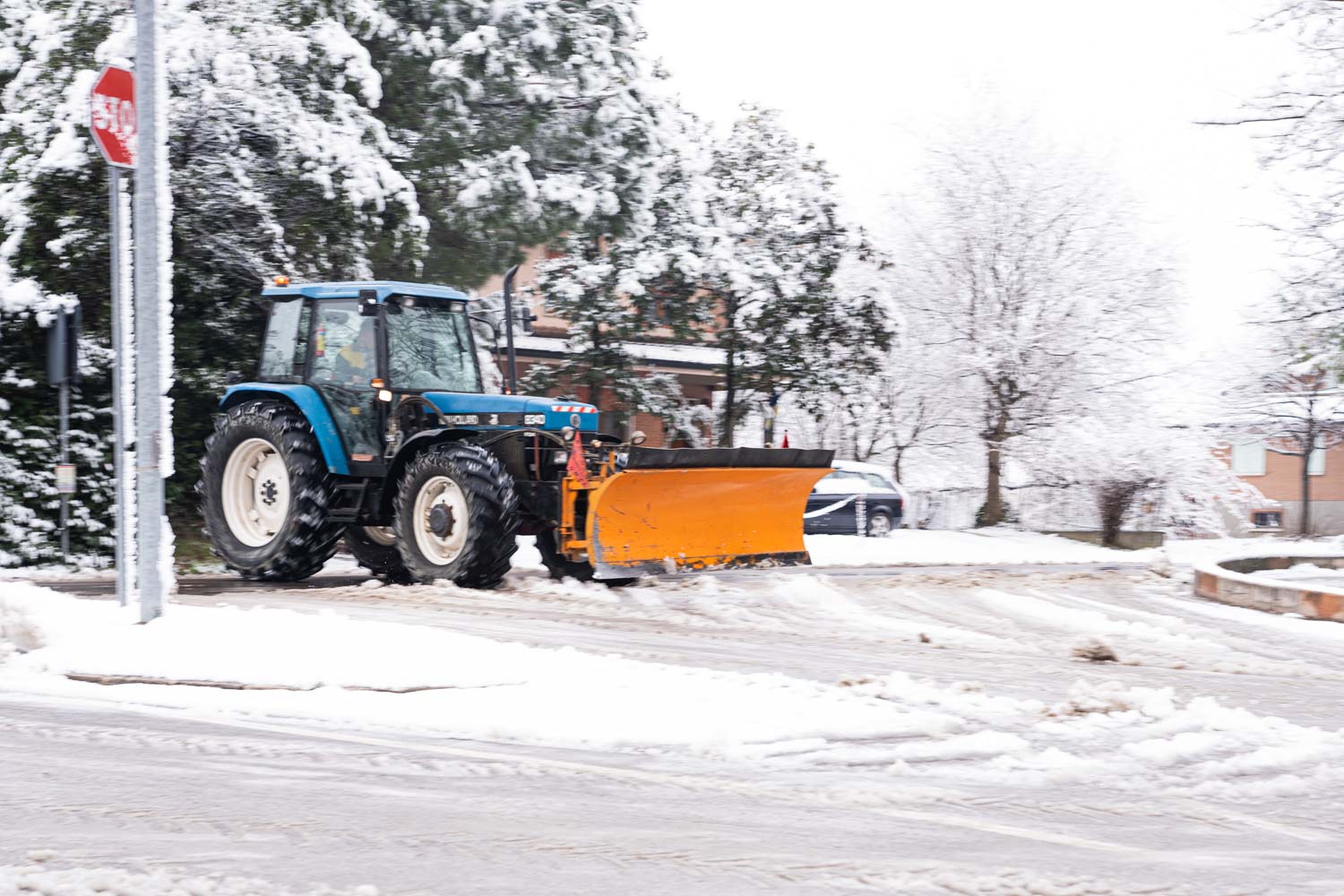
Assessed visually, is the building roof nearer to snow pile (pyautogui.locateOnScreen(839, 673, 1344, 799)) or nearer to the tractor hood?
the tractor hood

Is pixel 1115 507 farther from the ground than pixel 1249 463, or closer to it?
closer to it

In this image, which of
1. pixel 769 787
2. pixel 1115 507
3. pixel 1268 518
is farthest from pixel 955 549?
pixel 1268 518

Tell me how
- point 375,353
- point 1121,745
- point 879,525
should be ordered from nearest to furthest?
point 1121,745 → point 375,353 → point 879,525

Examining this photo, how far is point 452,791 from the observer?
495 centimetres

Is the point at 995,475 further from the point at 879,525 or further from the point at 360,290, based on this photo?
the point at 360,290

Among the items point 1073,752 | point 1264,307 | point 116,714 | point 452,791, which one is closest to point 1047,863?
point 1073,752

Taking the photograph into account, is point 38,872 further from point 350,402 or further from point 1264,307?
point 1264,307

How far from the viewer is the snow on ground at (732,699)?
551 cm

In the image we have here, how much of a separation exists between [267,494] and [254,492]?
332 mm

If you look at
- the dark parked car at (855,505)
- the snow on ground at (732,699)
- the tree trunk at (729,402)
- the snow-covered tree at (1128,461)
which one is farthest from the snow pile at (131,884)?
the snow-covered tree at (1128,461)

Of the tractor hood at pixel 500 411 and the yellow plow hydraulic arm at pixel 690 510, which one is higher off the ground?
the tractor hood at pixel 500 411

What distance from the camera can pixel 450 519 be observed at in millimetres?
11906

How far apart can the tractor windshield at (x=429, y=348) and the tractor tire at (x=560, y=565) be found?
1489 millimetres

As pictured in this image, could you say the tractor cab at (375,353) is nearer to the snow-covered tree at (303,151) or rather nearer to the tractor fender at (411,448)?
the tractor fender at (411,448)
